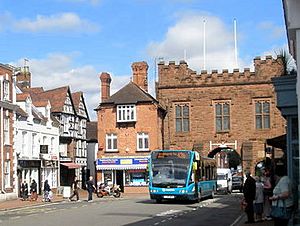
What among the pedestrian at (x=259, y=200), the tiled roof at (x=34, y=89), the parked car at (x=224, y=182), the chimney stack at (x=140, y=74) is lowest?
the parked car at (x=224, y=182)

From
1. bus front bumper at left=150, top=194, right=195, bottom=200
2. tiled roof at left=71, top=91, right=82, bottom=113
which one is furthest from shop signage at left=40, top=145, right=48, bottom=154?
bus front bumper at left=150, top=194, right=195, bottom=200

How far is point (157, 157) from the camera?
36281 mm

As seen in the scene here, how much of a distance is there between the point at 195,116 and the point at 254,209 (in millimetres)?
37993

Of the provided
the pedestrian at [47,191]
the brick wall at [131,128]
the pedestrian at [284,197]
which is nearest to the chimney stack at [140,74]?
the brick wall at [131,128]

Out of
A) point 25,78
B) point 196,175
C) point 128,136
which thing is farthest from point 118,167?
point 196,175

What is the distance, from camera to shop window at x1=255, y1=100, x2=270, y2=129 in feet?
195

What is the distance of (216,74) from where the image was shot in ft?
199

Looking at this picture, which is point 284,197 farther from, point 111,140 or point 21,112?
point 111,140

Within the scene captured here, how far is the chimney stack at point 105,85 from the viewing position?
65.1 meters

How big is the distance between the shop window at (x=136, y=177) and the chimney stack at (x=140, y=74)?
32.0 feet

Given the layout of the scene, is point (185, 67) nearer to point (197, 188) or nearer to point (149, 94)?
point (149, 94)

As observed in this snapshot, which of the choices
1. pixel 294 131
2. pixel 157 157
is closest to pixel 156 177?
pixel 157 157

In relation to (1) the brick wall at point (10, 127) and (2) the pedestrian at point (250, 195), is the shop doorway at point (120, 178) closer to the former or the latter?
(1) the brick wall at point (10, 127)

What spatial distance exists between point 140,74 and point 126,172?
444 inches
